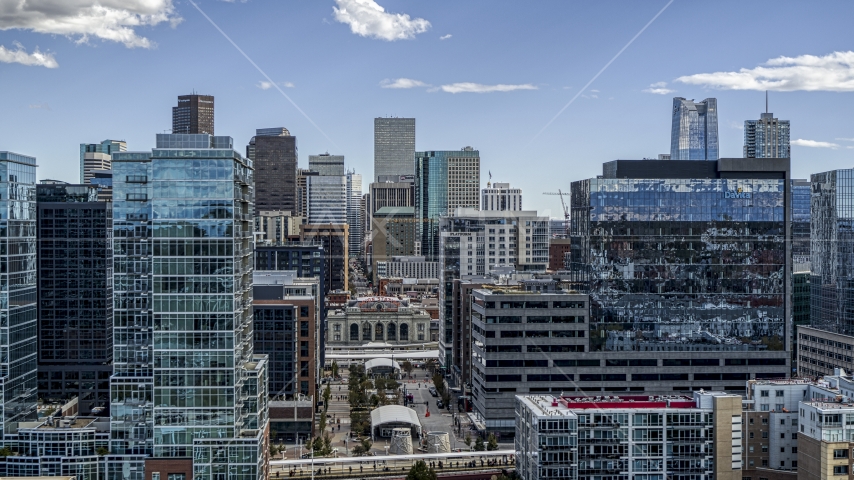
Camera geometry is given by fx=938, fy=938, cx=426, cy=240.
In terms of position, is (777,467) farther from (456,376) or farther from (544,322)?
(456,376)

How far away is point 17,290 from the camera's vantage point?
228ft

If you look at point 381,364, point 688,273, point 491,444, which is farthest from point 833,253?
point 381,364

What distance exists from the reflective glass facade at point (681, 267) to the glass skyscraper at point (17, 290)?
53.5 m

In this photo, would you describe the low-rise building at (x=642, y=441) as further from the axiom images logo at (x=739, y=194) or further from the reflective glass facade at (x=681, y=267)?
the axiom images logo at (x=739, y=194)

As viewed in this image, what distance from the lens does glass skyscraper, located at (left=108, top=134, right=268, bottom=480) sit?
61000 mm

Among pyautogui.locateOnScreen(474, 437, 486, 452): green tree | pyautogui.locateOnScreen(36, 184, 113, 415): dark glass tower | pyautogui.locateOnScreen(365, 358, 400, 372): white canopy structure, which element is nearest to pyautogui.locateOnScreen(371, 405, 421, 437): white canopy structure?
pyautogui.locateOnScreen(474, 437, 486, 452): green tree

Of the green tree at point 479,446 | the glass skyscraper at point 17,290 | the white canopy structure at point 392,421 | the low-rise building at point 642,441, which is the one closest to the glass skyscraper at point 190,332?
the glass skyscraper at point 17,290

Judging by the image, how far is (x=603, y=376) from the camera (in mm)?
96312

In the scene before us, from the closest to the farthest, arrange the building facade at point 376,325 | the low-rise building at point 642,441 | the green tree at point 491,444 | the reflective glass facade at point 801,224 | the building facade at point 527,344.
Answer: the low-rise building at point 642,441
the green tree at point 491,444
the building facade at point 527,344
the reflective glass facade at point 801,224
the building facade at point 376,325

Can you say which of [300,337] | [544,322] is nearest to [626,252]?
[544,322]

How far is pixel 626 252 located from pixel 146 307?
5155 centimetres

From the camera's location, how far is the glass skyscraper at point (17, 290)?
223 feet

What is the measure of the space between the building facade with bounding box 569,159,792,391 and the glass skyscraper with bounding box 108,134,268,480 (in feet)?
150

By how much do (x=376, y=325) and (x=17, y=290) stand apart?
109 meters
